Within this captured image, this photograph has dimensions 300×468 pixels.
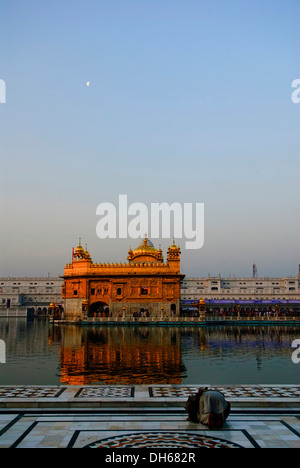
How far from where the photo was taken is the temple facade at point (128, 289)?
53.4m

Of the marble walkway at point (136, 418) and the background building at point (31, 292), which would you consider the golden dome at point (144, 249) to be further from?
the marble walkway at point (136, 418)

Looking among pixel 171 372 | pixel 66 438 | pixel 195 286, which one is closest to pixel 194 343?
pixel 171 372

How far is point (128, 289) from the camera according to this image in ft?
177

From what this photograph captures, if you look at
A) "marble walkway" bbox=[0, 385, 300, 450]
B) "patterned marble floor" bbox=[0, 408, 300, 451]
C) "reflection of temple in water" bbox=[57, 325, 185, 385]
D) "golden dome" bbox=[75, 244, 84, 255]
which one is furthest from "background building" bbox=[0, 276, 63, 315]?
"patterned marble floor" bbox=[0, 408, 300, 451]

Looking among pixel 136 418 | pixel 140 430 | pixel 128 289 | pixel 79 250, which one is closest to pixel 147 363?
pixel 136 418

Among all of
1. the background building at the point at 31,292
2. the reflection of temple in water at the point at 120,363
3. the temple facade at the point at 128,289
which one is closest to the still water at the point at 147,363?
A: the reflection of temple in water at the point at 120,363

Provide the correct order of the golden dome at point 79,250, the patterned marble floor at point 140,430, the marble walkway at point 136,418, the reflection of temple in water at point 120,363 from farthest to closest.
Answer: the golden dome at point 79,250 < the reflection of temple in water at point 120,363 < the marble walkway at point 136,418 < the patterned marble floor at point 140,430

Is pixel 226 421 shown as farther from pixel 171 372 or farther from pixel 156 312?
pixel 156 312

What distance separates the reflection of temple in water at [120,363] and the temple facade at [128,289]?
24.0 metres

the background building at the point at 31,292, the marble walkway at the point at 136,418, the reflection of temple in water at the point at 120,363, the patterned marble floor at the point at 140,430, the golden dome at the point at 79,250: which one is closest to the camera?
the patterned marble floor at the point at 140,430

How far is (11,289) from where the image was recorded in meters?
98.5

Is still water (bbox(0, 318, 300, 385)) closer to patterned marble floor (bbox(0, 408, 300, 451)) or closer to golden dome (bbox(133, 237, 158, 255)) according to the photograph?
patterned marble floor (bbox(0, 408, 300, 451))

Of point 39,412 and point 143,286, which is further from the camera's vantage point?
point 143,286
